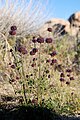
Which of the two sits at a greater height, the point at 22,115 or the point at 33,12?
the point at 33,12

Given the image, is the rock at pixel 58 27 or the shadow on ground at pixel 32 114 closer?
the shadow on ground at pixel 32 114

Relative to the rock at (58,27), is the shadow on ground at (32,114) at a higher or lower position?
lower

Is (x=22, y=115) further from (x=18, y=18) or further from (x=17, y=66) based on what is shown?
(x=18, y=18)

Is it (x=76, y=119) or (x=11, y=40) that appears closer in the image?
(x=76, y=119)

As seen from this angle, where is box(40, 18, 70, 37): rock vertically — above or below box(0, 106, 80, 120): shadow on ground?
above

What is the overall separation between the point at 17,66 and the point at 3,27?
3.83 meters

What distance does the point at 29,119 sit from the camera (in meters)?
4.67

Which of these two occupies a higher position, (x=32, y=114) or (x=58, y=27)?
(x=58, y=27)

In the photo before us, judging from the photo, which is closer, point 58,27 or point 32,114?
point 32,114

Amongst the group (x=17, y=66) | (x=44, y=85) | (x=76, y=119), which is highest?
(x=17, y=66)

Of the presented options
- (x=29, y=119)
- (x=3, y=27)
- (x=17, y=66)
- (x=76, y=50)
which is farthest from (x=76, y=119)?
(x=76, y=50)

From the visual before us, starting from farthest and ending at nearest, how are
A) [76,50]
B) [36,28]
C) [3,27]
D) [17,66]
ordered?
[76,50], [36,28], [3,27], [17,66]

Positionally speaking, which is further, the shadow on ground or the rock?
the rock

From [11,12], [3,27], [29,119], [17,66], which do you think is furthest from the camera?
[11,12]
